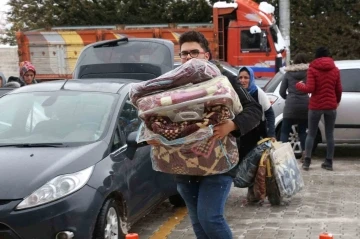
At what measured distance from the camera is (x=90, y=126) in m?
5.48

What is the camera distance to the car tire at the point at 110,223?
480 centimetres

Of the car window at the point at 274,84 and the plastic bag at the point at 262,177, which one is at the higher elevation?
the car window at the point at 274,84

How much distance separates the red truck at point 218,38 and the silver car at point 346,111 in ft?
21.5

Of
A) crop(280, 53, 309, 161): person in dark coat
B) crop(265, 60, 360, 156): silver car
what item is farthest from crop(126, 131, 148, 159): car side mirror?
crop(265, 60, 360, 156): silver car

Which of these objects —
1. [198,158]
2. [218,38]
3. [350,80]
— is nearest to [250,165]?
[198,158]

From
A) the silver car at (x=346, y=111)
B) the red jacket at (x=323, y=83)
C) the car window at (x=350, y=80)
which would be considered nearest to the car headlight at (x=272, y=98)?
the silver car at (x=346, y=111)

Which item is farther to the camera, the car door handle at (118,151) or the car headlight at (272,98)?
the car headlight at (272,98)

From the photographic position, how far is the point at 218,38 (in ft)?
59.0

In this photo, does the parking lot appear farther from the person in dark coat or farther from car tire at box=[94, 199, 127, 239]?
the person in dark coat

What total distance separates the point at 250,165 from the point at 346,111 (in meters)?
3.44

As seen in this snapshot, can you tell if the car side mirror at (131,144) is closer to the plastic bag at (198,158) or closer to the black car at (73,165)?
the black car at (73,165)

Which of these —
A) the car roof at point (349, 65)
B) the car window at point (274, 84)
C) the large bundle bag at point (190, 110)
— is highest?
the large bundle bag at point (190, 110)

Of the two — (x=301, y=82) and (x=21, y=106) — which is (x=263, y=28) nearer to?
(x=301, y=82)

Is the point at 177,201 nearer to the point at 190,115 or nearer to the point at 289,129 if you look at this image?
the point at 289,129
